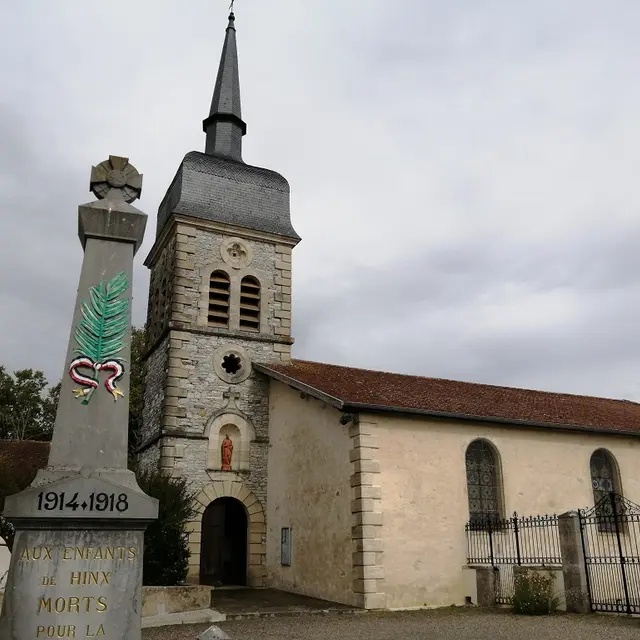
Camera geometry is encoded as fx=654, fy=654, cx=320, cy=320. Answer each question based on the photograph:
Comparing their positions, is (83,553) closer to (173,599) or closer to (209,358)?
(173,599)

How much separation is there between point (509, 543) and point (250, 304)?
361 inches

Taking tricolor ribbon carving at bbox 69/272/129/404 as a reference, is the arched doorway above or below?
below

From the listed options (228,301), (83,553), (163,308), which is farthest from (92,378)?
(163,308)

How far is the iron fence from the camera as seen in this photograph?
1207 centimetres

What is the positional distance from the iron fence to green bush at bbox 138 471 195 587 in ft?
18.3

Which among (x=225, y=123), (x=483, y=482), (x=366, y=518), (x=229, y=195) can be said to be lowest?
(x=366, y=518)

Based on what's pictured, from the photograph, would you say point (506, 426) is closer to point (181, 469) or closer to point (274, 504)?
point (274, 504)

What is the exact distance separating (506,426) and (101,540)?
1057 centimetres

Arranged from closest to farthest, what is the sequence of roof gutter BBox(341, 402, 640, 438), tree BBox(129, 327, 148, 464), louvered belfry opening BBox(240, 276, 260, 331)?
roof gutter BBox(341, 402, 640, 438) → louvered belfry opening BBox(240, 276, 260, 331) → tree BBox(129, 327, 148, 464)

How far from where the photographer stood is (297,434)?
49.8 ft

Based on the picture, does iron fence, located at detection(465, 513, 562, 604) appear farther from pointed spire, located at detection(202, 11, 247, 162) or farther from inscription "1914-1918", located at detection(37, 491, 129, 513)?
pointed spire, located at detection(202, 11, 247, 162)

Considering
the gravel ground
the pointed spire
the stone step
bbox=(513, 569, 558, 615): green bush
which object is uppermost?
the pointed spire

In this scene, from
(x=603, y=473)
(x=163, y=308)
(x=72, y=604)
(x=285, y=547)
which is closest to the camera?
(x=72, y=604)

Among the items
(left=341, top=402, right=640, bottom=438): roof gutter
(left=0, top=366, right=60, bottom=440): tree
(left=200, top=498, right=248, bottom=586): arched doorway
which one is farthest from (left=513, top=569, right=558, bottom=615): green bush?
(left=0, top=366, right=60, bottom=440): tree
